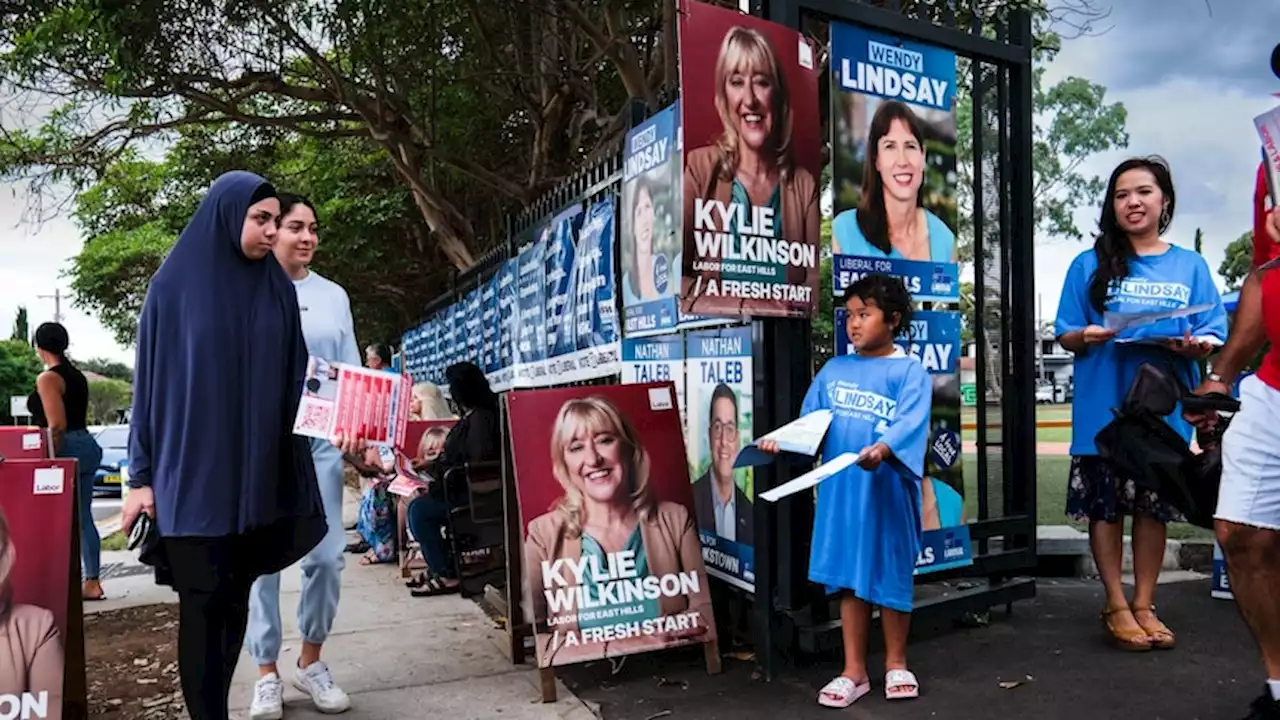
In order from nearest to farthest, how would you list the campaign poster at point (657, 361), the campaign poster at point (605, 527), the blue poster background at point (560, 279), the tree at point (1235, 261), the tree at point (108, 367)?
the campaign poster at point (605, 527) < the campaign poster at point (657, 361) < the blue poster background at point (560, 279) < the tree at point (1235, 261) < the tree at point (108, 367)

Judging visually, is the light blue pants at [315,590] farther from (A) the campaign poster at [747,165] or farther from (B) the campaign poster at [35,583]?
(A) the campaign poster at [747,165]

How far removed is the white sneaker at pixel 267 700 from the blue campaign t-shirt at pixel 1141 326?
343 centimetres

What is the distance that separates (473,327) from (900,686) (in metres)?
7.44

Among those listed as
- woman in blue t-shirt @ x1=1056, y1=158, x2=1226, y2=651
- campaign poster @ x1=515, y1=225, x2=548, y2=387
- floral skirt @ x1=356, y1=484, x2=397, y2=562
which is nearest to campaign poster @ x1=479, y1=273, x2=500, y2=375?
campaign poster @ x1=515, y1=225, x2=548, y2=387

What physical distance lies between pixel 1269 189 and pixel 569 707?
9.68ft

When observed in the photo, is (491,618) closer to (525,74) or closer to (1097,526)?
(1097,526)

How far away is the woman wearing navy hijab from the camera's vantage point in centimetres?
284

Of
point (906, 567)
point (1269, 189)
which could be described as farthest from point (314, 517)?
point (1269, 189)

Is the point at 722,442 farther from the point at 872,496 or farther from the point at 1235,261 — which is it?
the point at 1235,261

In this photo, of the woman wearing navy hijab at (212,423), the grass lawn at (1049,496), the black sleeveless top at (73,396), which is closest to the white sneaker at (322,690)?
→ the woman wearing navy hijab at (212,423)

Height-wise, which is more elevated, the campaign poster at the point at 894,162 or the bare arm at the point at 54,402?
the campaign poster at the point at 894,162

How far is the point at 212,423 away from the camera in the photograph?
2861 mm

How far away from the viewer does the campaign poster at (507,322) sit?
7.45 metres

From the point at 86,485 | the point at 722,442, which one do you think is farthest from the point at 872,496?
the point at 86,485
